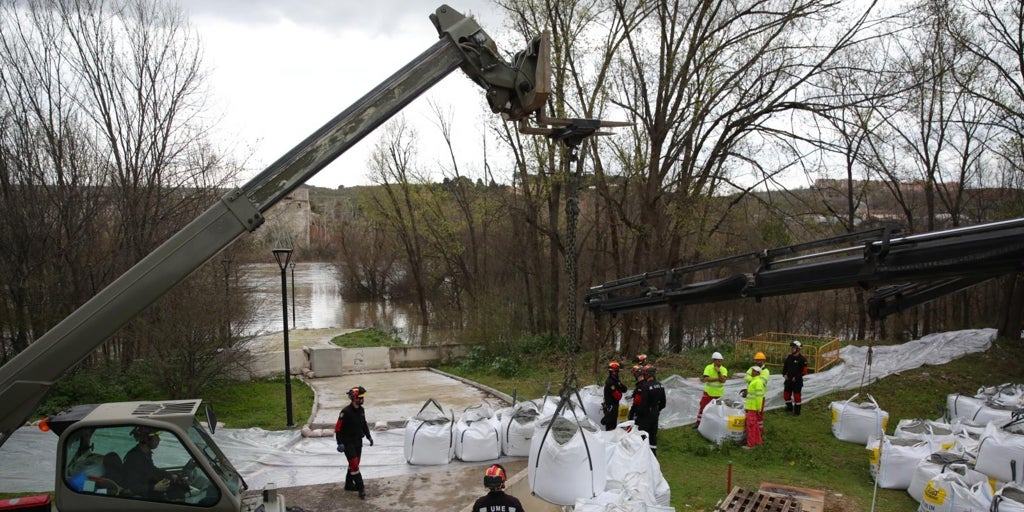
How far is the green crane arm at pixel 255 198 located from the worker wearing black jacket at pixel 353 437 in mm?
4258

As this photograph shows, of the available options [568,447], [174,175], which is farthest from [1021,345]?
[174,175]

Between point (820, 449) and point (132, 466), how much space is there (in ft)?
33.0

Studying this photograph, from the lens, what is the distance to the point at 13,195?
14.2 meters

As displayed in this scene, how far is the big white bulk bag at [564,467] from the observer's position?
7.27 m

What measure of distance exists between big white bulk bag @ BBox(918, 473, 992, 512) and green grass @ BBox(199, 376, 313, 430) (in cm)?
1110

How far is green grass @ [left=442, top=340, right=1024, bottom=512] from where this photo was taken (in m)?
8.68

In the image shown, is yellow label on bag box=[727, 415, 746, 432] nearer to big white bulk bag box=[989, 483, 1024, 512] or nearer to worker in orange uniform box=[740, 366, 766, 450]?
worker in orange uniform box=[740, 366, 766, 450]

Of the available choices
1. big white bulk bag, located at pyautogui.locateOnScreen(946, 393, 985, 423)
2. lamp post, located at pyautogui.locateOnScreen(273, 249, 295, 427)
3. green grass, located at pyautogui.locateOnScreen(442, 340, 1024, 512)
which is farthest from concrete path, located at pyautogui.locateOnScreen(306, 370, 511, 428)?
big white bulk bag, located at pyautogui.locateOnScreen(946, 393, 985, 423)

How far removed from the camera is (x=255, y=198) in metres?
5.13

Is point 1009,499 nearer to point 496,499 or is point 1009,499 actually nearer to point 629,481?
point 629,481

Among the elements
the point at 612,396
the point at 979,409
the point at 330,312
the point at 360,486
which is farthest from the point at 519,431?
the point at 330,312

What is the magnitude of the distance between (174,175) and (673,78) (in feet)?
51.4

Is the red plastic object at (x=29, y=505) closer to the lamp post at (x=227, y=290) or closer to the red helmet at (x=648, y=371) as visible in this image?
the red helmet at (x=648, y=371)

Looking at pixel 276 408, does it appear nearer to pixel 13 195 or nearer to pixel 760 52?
pixel 13 195
